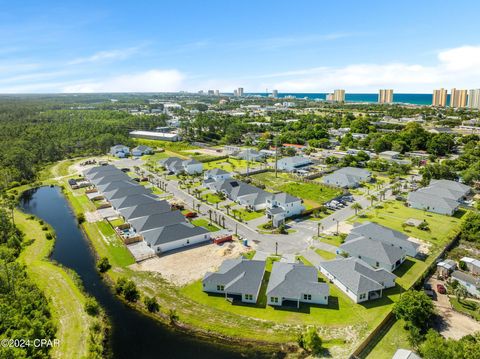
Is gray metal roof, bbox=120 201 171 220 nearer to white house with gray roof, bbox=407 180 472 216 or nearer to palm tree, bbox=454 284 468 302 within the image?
palm tree, bbox=454 284 468 302

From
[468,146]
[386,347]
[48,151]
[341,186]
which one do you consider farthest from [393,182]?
[48,151]

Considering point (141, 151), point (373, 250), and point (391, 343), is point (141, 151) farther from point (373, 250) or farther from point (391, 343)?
point (391, 343)

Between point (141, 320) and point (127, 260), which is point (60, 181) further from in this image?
point (141, 320)

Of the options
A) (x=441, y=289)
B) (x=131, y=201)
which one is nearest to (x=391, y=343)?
(x=441, y=289)

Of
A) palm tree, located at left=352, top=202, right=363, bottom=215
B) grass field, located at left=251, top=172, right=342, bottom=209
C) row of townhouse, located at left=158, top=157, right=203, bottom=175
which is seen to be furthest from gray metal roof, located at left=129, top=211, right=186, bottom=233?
row of townhouse, located at left=158, top=157, right=203, bottom=175

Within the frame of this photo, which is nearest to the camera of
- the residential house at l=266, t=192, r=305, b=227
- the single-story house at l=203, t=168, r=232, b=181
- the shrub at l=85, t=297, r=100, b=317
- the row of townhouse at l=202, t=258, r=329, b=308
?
the shrub at l=85, t=297, r=100, b=317

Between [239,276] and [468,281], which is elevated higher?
[239,276]

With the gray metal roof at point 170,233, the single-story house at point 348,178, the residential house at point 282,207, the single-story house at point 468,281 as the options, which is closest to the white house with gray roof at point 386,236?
the single-story house at point 468,281
